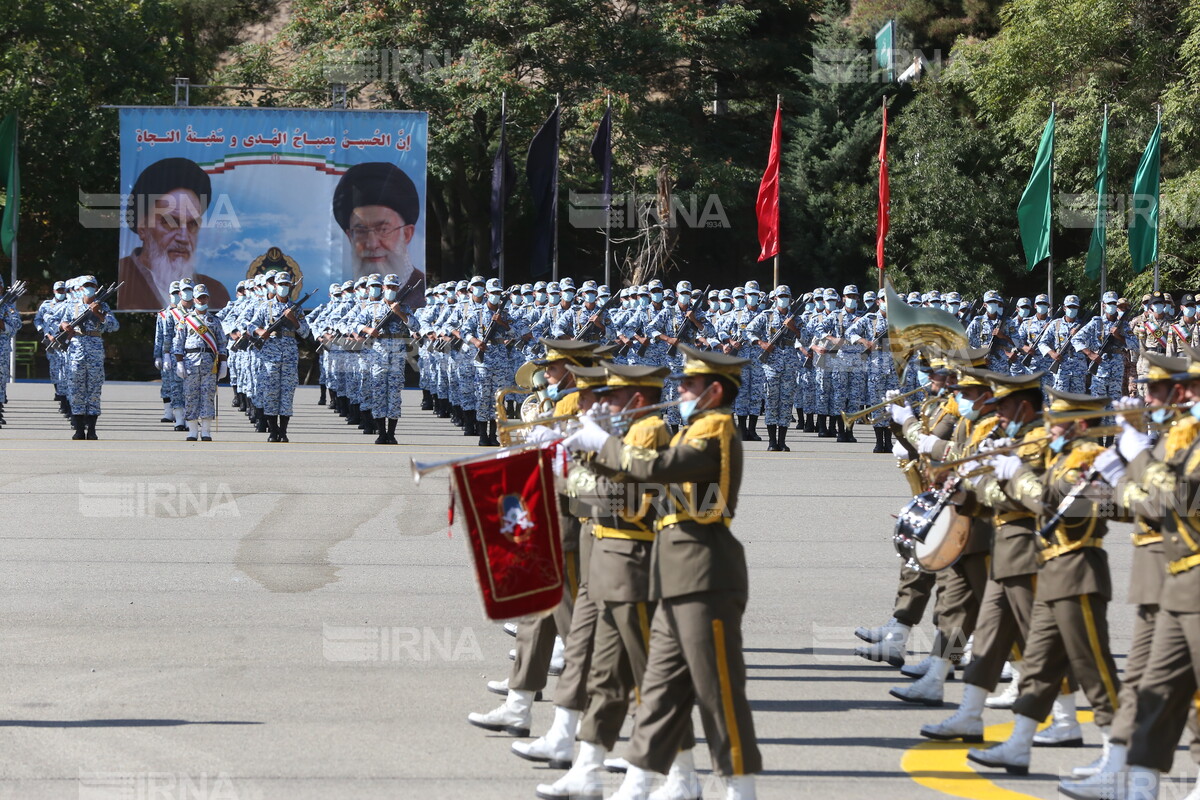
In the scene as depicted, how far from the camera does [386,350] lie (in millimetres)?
21109

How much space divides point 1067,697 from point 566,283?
646 inches

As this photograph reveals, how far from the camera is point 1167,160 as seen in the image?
37.7 meters

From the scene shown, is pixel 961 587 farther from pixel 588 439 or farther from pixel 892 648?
pixel 588 439

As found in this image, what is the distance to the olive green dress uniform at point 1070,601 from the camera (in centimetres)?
666

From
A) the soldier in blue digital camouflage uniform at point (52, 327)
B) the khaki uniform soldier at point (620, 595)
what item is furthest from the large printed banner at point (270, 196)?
the khaki uniform soldier at point (620, 595)

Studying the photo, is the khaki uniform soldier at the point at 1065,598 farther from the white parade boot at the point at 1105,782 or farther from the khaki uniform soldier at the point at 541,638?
the khaki uniform soldier at the point at 541,638

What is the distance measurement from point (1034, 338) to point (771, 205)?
693 centimetres

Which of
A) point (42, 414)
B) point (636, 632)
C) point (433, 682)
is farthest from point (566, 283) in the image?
point (636, 632)

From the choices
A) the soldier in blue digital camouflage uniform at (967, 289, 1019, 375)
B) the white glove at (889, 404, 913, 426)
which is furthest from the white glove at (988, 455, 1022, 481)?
the soldier in blue digital camouflage uniform at (967, 289, 1019, 375)

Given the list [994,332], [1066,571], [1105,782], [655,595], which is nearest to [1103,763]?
[1105,782]

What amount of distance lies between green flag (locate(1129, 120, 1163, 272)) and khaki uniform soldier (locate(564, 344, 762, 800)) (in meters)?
24.5

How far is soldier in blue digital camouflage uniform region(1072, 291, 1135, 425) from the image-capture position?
23359mm

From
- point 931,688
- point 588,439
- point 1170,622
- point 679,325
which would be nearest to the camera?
point 1170,622

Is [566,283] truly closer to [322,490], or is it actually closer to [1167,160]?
[322,490]
